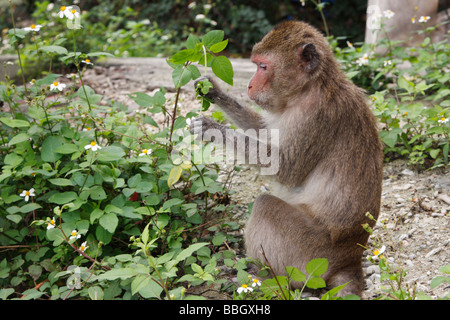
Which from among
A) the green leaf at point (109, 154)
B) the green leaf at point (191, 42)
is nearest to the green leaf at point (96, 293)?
the green leaf at point (109, 154)

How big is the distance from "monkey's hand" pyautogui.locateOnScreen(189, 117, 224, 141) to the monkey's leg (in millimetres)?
658

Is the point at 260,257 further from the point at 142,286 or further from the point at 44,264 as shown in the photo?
the point at 44,264

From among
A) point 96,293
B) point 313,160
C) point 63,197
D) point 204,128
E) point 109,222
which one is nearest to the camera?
point 96,293

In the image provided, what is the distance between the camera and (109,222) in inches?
130

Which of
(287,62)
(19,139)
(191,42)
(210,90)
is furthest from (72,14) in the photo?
(287,62)

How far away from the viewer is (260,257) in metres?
3.45

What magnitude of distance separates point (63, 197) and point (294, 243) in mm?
1647

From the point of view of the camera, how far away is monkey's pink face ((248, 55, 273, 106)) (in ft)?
12.1

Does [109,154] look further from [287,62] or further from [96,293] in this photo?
[287,62]

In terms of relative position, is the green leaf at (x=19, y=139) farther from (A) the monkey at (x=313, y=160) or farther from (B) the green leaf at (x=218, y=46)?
(B) the green leaf at (x=218, y=46)

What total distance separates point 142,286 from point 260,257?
1074 mm

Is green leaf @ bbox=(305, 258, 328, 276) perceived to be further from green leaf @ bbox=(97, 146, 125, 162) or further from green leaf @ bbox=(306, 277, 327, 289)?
green leaf @ bbox=(97, 146, 125, 162)

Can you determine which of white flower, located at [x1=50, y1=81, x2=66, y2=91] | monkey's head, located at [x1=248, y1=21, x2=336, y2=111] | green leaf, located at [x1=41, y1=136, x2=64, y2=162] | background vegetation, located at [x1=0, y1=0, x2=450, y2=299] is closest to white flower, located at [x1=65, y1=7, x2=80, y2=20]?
background vegetation, located at [x1=0, y1=0, x2=450, y2=299]
